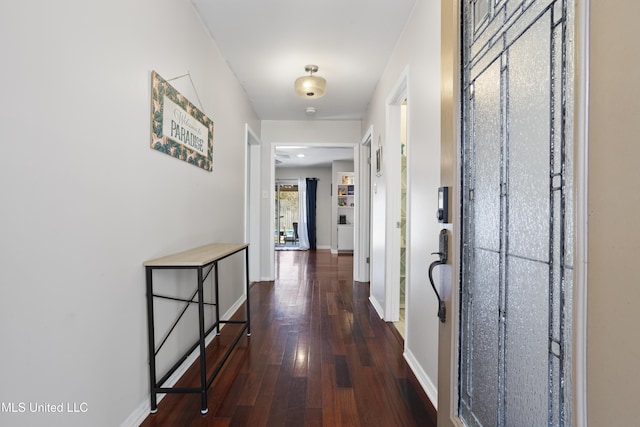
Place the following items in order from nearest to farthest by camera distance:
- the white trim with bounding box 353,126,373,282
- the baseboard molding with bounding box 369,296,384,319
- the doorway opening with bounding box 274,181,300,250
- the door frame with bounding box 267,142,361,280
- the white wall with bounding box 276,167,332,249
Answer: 1. the baseboard molding with bounding box 369,296,384,319
2. the white trim with bounding box 353,126,373,282
3. the door frame with bounding box 267,142,361,280
4. the white wall with bounding box 276,167,332,249
5. the doorway opening with bounding box 274,181,300,250

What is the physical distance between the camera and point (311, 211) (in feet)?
28.5

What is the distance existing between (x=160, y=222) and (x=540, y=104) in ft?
5.60

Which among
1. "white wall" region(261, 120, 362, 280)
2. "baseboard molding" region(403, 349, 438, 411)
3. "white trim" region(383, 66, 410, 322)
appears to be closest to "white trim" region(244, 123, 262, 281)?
"white wall" region(261, 120, 362, 280)

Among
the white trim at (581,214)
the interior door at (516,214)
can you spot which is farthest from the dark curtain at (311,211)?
the white trim at (581,214)

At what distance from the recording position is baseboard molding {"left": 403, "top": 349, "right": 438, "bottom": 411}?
1661mm

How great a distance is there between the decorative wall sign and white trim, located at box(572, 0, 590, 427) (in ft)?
5.53

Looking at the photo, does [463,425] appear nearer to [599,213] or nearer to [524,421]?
[524,421]

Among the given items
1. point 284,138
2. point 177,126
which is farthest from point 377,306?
point 284,138

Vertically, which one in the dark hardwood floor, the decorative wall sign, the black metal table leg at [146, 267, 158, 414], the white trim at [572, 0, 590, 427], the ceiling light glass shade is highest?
the ceiling light glass shade

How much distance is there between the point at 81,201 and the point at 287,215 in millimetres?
7988

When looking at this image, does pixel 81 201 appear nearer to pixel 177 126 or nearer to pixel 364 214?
pixel 177 126

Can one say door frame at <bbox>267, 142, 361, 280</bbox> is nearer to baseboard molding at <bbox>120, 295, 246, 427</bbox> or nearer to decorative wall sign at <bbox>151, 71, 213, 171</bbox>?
baseboard molding at <bbox>120, 295, 246, 427</bbox>

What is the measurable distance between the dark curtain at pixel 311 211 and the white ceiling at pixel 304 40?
197 inches

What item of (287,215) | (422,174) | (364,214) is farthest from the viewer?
(287,215)
